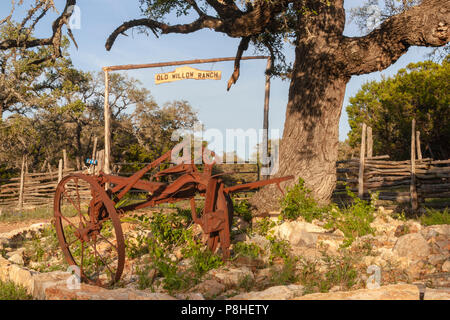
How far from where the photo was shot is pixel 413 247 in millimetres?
5027

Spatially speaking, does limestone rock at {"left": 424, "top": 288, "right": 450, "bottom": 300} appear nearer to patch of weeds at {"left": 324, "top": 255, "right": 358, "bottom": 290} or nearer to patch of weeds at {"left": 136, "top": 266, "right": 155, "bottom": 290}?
patch of weeds at {"left": 324, "top": 255, "right": 358, "bottom": 290}

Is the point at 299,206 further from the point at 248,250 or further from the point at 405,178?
the point at 405,178

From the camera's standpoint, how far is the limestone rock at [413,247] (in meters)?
4.97

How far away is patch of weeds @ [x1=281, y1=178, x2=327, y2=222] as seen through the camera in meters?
6.57

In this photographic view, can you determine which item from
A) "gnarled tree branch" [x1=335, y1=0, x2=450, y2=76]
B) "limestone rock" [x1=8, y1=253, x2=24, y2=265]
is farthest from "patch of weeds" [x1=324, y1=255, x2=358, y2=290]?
"limestone rock" [x1=8, y1=253, x2=24, y2=265]

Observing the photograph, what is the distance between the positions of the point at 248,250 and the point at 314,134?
10.5 ft

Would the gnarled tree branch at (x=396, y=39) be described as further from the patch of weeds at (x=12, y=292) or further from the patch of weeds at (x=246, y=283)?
the patch of weeds at (x=12, y=292)

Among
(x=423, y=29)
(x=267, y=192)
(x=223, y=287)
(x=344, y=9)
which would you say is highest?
(x=344, y=9)

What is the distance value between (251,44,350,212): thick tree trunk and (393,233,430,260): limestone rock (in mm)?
2222

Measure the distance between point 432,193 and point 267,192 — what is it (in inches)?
207

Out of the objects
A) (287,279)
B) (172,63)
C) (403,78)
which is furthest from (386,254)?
(403,78)
